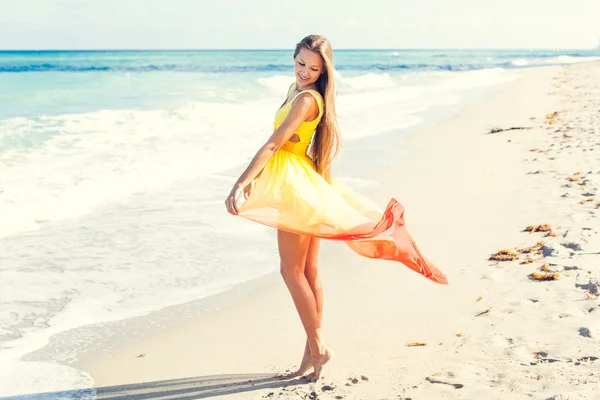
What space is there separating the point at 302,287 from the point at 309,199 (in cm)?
48

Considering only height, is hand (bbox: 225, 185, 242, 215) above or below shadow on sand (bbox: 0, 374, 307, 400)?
above

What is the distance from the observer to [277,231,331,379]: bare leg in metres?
3.10

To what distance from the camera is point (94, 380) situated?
3.27 m

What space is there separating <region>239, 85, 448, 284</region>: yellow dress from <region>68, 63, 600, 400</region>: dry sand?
22.1 inches

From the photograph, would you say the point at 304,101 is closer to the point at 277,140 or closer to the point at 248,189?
the point at 277,140

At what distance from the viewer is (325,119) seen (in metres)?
3.09

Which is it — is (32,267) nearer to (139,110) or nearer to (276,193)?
(276,193)

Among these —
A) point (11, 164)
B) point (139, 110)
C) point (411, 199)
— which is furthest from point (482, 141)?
point (139, 110)

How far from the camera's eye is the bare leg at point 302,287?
3104mm

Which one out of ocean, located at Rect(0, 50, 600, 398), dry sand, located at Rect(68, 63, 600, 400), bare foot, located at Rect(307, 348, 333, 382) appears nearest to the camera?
dry sand, located at Rect(68, 63, 600, 400)

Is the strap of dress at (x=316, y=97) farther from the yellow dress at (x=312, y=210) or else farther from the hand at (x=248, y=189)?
the hand at (x=248, y=189)

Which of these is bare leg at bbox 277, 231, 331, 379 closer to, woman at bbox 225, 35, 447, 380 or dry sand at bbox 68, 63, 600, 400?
woman at bbox 225, 35, 447, 380

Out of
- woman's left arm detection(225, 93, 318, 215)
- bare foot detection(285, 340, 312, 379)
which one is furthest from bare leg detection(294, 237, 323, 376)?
woman's left arm detection(225, 93, 318, 215)

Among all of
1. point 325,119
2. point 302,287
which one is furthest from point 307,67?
point 302,287
